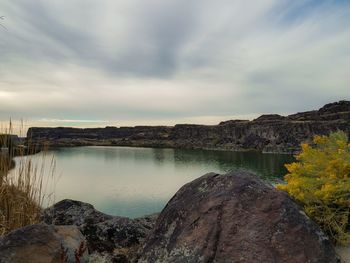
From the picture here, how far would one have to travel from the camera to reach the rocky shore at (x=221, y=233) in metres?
4.23

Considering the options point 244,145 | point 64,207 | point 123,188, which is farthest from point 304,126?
point 64,207

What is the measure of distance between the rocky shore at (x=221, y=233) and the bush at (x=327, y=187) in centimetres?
198

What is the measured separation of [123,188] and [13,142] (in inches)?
943

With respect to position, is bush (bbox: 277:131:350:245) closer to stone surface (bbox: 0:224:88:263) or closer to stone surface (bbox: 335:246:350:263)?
stone surface (bbox: 335:246:350:263)

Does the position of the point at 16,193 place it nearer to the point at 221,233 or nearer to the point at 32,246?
the point at 32,246

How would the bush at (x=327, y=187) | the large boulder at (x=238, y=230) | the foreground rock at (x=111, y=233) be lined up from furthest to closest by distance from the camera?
the foreground rock at (x=111, y=233)
the bush at (x=327, y=187)
the large boulder at (x=238, y=230)

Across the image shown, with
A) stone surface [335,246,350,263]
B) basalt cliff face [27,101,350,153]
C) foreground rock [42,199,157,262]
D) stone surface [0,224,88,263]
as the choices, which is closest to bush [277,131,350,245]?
stone surface [335,246,350,263]

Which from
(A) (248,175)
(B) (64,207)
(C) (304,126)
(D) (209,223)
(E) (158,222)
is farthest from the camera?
(C) (304,126)

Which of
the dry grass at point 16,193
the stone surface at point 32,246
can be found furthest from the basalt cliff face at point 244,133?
the stone surface at point 32,246

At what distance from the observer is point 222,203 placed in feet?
15.6

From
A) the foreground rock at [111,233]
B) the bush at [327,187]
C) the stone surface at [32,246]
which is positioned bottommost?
the foreground rock at [111,233]

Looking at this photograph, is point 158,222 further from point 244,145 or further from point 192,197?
point 244,145

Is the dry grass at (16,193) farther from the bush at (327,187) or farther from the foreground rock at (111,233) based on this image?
the bush at (327,187)

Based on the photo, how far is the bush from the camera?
6301 millimetres
